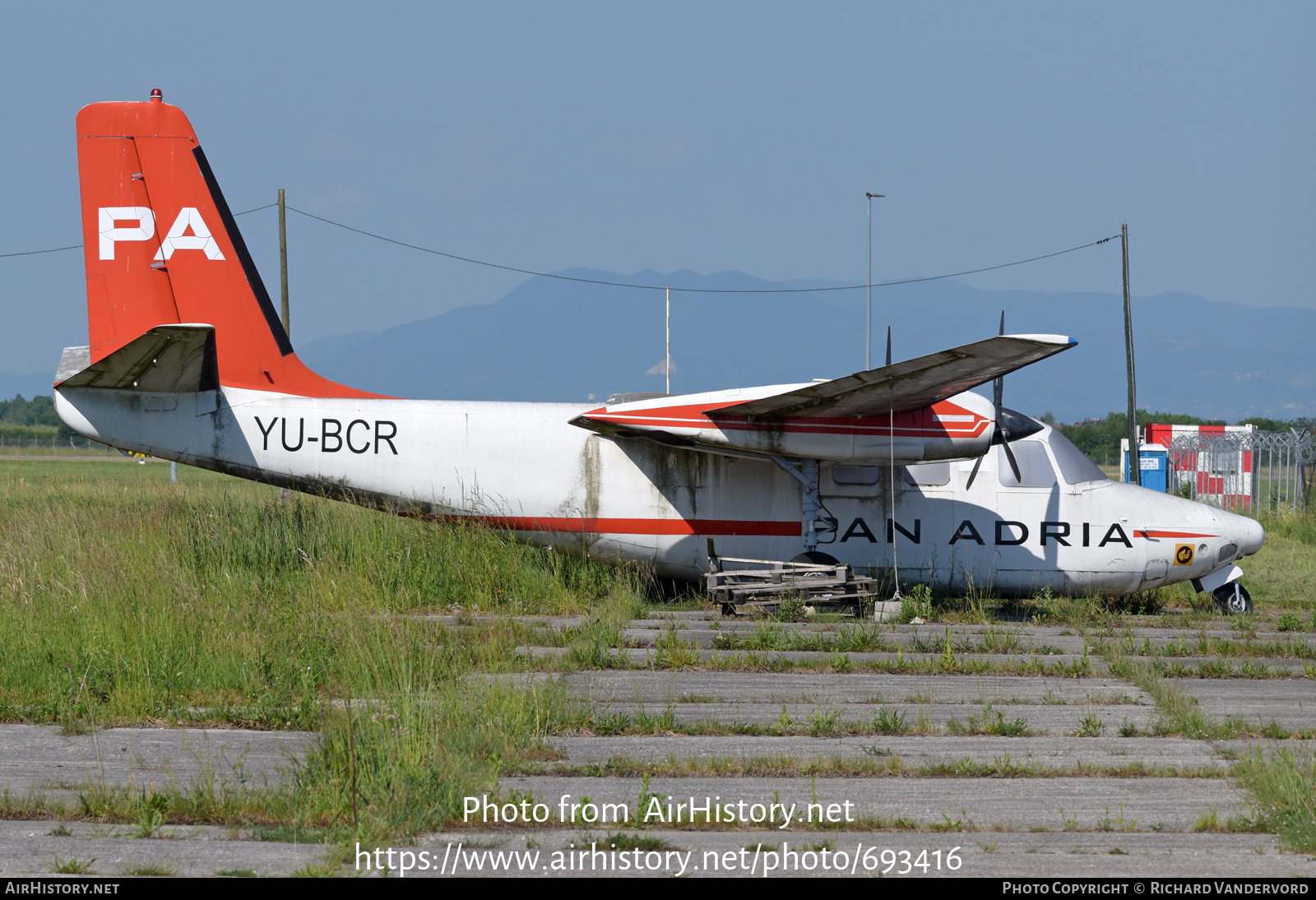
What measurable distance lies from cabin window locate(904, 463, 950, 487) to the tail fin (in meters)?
7.64

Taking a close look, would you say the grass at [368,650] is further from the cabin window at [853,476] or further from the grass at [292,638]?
the cabin window at [853,476]

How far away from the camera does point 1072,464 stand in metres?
12.9

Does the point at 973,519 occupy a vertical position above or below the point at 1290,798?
above

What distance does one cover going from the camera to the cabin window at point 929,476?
12.7 metres

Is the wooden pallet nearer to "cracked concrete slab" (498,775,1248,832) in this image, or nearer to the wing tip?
the wing tip

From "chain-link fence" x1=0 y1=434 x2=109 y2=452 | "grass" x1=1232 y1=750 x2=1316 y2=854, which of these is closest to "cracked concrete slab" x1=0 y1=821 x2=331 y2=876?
"grass" x1=1232 y1=750 x2=1316 y2=854

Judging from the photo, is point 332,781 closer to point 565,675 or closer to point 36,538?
point 565,675

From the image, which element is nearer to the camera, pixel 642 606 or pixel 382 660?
pixel 382 660

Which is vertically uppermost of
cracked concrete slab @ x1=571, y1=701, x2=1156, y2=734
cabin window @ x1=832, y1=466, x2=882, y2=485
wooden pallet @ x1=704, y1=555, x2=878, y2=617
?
cabin window @ x1=832, y1=466, x2=882, y2=485

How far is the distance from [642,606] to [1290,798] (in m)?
7.72

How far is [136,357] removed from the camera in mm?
10891

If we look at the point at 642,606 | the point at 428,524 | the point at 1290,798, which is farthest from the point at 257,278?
the point at 1290,798

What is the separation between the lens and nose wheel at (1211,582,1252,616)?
1295cm

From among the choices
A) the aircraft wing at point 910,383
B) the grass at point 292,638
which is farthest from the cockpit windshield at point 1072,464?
the grass at point 292,638
